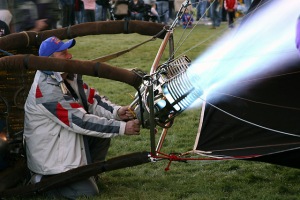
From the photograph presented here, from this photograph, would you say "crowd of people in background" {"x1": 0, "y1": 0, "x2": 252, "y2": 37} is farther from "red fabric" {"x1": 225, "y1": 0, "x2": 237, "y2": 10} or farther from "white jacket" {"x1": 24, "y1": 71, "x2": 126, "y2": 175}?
"white jacket" {"x1": 24, "y1": 71, "x2": 126, "y2": 175}

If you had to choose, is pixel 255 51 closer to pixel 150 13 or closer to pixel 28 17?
pixel 28 17

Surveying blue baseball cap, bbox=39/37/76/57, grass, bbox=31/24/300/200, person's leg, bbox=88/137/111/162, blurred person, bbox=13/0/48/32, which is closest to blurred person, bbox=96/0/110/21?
blurred person, bbox=13/0/48/32

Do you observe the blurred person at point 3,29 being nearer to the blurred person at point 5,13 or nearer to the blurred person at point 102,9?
the blurred person at point 5,13

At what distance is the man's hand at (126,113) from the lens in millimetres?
4488

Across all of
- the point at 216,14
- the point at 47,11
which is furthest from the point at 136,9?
the point at 47,11

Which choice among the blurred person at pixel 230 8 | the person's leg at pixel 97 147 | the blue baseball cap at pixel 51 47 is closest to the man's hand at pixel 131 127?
the person's leg at pixel 97 147

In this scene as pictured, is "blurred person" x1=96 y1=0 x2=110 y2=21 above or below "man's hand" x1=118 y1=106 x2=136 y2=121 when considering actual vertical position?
below

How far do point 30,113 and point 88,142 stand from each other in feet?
1.45

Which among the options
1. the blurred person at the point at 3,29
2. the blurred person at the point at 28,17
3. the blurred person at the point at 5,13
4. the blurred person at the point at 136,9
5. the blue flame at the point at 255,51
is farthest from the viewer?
the blurred person at the point at 136,9

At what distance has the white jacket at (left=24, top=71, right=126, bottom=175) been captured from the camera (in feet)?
14.0

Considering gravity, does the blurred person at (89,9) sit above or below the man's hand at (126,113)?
below

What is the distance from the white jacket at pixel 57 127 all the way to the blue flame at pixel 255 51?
573mm

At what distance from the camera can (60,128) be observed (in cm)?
434

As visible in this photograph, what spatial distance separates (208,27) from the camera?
57.1ft
